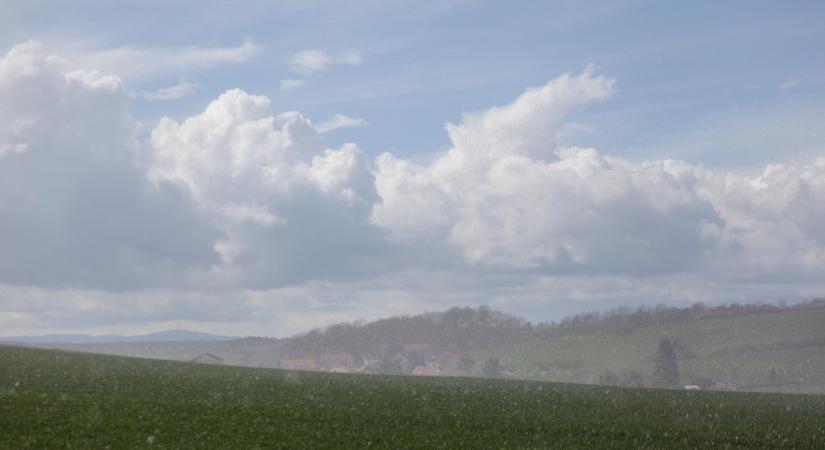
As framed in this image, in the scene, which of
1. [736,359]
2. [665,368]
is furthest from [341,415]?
[736,359]

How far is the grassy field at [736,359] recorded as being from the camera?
164m

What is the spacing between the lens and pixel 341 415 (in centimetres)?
3441

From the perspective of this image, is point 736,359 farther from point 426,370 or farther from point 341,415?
point 341,415

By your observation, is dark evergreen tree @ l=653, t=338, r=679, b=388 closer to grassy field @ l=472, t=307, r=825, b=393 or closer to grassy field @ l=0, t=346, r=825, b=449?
grassy field @ l=472, t=307, r=825, b=393

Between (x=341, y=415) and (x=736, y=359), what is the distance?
159 meters

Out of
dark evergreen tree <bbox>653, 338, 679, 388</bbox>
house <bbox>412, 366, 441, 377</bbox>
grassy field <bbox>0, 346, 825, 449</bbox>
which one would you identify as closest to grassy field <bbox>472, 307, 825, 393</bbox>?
dark evergreen tree <bbox>653, 338, 679, 388</bbox>

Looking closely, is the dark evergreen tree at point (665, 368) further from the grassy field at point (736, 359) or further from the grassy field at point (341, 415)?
the grassy field at point (341, 415)

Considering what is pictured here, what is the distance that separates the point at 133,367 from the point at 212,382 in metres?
11.7

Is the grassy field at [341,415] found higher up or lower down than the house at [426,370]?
higher up

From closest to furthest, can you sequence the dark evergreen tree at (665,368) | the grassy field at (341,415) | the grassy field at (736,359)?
the grassy field at (341,415) → the dark evergreen tree at (665,368) → the grassy field at (736,359)

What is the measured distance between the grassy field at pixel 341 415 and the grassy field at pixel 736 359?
121 m

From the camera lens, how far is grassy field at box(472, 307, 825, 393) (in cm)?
16438

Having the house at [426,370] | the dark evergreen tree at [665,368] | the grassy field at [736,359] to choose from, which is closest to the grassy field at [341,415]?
the dark evergreen tree at [665,368]

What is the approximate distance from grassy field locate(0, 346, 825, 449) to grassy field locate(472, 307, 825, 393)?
121m
